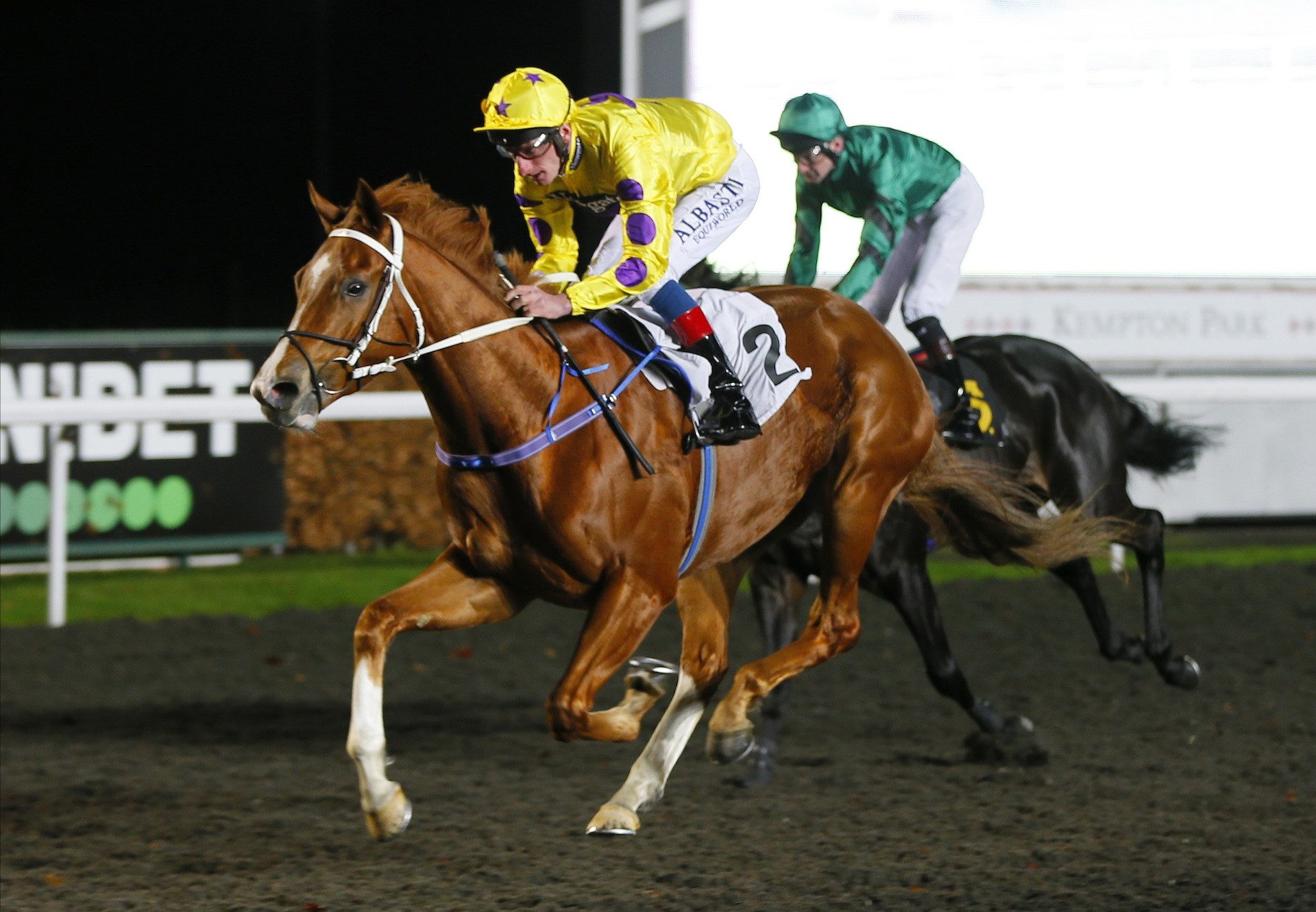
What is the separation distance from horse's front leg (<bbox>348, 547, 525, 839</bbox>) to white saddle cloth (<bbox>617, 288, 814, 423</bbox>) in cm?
56

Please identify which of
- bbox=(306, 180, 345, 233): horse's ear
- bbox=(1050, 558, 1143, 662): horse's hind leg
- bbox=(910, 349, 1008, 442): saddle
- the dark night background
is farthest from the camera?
the dark night background

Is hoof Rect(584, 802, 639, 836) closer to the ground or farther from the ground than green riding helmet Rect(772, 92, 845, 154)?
closer to the ground

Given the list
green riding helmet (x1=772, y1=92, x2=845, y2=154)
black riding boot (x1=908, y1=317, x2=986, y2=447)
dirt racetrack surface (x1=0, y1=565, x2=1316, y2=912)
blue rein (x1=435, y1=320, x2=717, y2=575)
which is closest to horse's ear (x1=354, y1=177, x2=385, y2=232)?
blue rein (x1=435, y1=320, x2=717, y2=575)

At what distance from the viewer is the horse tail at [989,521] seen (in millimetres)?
4352

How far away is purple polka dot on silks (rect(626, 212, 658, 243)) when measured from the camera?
10.8 ft

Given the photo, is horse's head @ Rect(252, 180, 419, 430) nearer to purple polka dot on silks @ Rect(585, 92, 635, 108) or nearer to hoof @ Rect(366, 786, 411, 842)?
purple polka dot on silks @ Rect(585, 92, 635, 108)

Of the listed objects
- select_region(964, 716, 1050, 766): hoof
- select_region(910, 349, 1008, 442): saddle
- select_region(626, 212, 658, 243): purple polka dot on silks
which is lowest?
select_region(964, 716, 1050, 766): hoof

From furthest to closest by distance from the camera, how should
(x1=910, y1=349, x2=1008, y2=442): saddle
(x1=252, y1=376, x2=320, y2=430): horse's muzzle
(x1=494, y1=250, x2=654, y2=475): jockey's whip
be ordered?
(x1=910, y1=349, x2=1008, y2=442): saddle, (x1=494, y1=250, x2=654, y2=475): jockey's whip, (x1=252, y1=376, x2=320, y2=430): horse's muzzle

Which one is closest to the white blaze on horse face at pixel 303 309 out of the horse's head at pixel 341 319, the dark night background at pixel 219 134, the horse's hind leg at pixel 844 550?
the horse's head at pixel 341 319

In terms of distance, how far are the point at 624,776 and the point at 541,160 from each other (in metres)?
1.83

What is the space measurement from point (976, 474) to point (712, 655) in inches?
42.0

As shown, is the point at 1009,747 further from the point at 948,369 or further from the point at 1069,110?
the point at 1069,110

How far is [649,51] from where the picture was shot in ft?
24.2

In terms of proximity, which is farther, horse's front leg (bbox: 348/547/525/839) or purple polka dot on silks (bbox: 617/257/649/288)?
purple polka dot on silks (bbox: 617/257/649/288)
